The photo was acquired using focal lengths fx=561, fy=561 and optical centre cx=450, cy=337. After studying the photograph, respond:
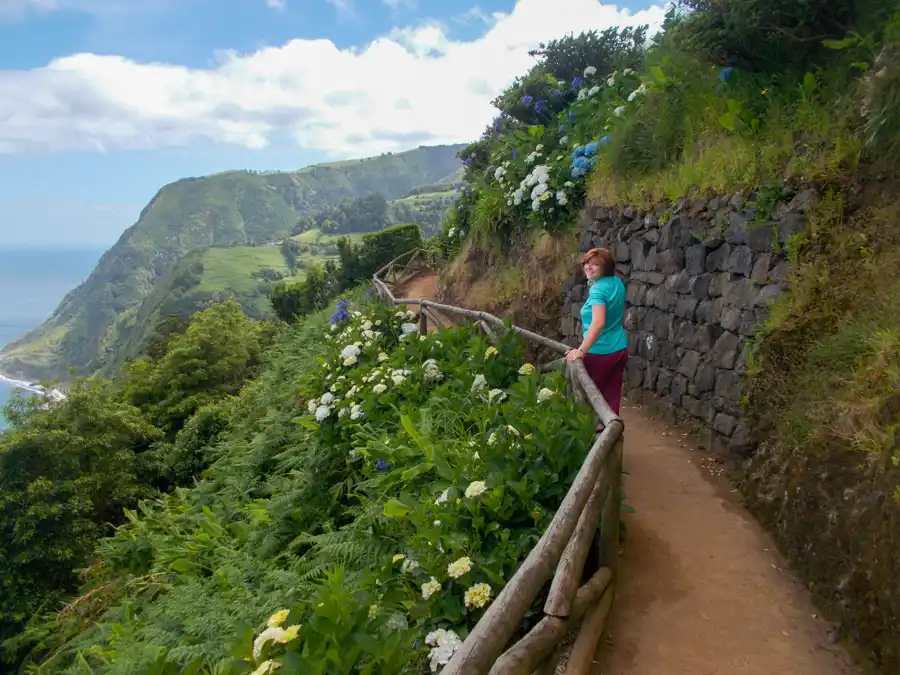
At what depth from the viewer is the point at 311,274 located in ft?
93.7

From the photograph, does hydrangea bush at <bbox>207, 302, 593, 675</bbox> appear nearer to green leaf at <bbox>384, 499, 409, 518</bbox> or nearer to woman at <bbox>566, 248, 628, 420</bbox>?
green leaf at <bbox>384, 499, 409, 518</bbox>

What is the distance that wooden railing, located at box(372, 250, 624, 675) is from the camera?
1.99 metres

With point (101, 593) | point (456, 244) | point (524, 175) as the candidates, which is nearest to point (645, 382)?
point (524, 175)

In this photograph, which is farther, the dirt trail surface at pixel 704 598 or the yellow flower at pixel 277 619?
the dirt trail surface at pixel 704 598

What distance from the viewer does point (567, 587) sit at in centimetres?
252

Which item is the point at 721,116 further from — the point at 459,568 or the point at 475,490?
the point at 459,568

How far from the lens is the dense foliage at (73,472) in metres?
15.4

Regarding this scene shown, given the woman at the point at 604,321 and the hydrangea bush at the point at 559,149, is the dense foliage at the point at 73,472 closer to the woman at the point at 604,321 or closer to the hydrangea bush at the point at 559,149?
the hydrangea bush at the point at 559,149

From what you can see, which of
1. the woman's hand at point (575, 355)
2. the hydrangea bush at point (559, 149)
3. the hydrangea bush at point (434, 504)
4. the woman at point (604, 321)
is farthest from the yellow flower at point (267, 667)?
the hydrangea bush at point (559, 149)

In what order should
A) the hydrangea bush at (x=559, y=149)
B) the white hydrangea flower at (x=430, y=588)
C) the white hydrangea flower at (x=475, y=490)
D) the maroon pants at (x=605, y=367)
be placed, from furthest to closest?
the hydrangea bush at (x=559, y=149) < the maroon pants at (x=605, y=367) < the white hydrangea flower at (x=475, y=490) < the white hydrangea flower at (x=430, y=588)

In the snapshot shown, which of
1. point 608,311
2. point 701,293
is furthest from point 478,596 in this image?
point 701,293

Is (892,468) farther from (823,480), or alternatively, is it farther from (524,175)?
(524,175)

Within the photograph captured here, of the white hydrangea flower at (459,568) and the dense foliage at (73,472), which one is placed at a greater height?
the white hydrangea flower at (459,568)

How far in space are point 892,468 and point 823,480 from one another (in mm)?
584
